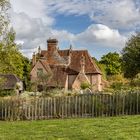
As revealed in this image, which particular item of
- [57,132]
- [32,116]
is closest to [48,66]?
[32,116]

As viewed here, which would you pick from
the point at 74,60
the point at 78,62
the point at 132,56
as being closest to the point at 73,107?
the point at 132,56

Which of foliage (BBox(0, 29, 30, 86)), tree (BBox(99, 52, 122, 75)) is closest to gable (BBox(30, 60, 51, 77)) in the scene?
foliage (BBox(0, 29, 30, 86))

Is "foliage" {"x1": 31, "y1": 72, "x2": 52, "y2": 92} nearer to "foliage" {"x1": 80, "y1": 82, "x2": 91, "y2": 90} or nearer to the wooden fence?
"foliage" {"x1": 80, "y1": 82, "x2": 91, "y2": 90}

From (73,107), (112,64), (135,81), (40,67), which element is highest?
(112,64)

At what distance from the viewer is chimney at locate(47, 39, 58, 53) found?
68688 millimetres

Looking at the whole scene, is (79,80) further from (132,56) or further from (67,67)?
(132,56)

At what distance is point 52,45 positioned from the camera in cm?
6988

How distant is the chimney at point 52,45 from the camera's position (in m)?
68.7

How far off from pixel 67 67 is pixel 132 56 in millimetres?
12682

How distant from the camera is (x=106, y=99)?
2734 centimetres

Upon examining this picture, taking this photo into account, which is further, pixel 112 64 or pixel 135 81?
pixel 112 64

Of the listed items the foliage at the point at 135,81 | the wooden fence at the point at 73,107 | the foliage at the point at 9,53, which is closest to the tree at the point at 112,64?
the foliage at the point at 135,81

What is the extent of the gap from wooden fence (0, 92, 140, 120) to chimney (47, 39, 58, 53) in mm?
41117

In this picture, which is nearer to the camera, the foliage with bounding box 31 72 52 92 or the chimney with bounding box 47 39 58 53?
the foliage with bounding box 31 72 52 92
